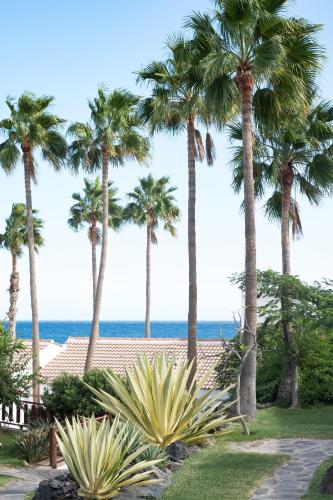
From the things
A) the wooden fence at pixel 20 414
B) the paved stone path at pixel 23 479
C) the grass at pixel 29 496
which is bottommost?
the paved stone path at pixel 23 479

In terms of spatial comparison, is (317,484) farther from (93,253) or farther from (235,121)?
(93,253)

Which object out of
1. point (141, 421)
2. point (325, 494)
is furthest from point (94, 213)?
point (325, 494)

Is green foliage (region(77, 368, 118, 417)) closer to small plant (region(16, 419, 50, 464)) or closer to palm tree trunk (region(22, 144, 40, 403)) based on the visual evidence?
small plant (region(16, 419, 50, 464))

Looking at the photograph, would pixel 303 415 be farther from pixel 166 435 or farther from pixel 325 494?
pixel 325 494

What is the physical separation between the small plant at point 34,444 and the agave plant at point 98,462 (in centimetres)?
761

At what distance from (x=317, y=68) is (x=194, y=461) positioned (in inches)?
484

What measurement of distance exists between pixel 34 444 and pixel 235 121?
42.8 ft

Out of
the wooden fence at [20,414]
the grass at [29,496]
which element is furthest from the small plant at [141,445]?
the wooden fence at [20,414]

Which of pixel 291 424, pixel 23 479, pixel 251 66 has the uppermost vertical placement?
pixel 251 66

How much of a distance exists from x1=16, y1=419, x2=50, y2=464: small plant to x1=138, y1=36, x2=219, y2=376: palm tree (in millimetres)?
5636

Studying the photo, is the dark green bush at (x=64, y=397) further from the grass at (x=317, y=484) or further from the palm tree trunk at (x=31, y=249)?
the grass at (x=317, y=484)

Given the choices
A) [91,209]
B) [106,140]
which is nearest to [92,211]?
[91,209]

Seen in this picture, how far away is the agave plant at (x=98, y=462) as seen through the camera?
472 inches

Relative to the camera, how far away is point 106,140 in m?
29.9
